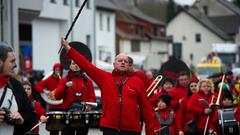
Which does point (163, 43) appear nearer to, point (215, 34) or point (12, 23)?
point (215, 34)

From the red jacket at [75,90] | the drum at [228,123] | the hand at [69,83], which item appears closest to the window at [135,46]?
the drum at [228,123]

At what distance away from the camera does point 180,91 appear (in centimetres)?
1333

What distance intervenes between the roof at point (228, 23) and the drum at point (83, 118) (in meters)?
83.8

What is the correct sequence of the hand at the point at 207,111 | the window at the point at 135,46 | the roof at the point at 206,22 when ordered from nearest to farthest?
the hand at the point at 207,111 → the window at the point at 135,46 → the roof at the point at 206,22

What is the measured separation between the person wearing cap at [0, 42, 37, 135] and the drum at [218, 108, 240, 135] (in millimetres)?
5861

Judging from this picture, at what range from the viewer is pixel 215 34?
8944cm

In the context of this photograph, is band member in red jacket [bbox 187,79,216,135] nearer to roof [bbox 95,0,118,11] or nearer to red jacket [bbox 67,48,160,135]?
red jacket [bbox 67,48,160,135]

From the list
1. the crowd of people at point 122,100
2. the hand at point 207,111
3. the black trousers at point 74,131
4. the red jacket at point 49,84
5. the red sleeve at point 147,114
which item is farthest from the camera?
the red jacket at point 49,84

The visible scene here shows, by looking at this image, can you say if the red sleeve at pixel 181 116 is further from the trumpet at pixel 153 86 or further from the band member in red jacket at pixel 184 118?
the trumpet at pixel 153 86

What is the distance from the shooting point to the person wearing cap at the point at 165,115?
1150cm

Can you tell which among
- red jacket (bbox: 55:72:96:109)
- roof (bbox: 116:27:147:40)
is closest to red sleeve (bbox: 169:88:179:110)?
red jacket (bbox: 55:72:96:109)

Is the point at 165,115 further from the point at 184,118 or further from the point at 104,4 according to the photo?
the point at 104,4

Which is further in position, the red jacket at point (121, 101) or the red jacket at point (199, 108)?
the red jacket at point (199, 108)

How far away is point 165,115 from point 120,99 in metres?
3.75
